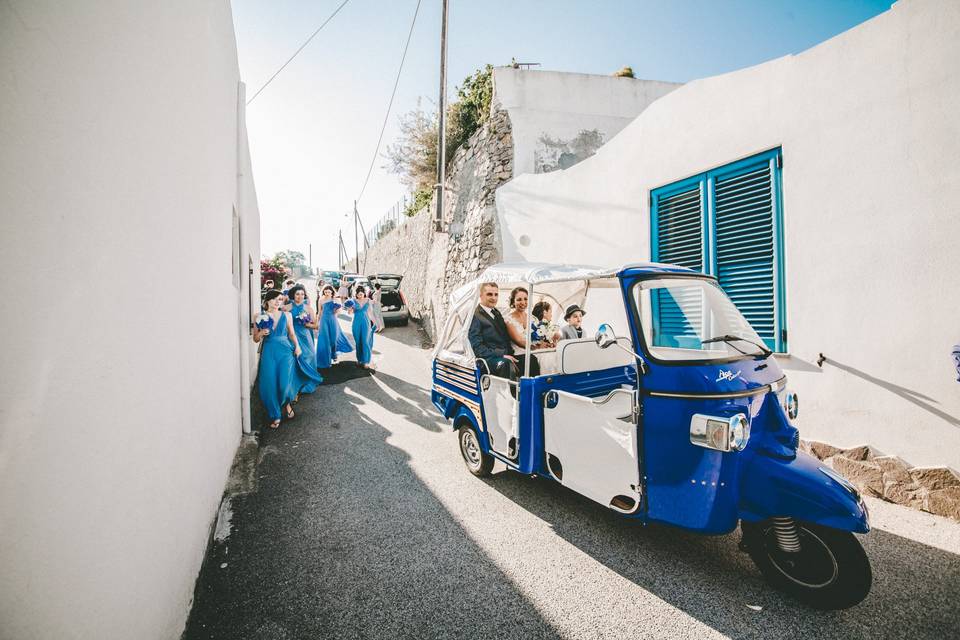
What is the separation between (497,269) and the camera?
4445 mm

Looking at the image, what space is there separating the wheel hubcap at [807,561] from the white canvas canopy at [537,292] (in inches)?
80.7

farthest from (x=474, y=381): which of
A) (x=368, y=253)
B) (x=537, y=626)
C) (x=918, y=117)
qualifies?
(x=368, y=253)

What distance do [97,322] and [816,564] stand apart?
3907mm

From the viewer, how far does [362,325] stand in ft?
31.7

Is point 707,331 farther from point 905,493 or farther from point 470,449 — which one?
point 470,449

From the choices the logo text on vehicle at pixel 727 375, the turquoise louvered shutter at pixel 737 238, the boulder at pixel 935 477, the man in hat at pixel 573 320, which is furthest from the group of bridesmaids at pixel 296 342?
the boulder at pixel 935 477

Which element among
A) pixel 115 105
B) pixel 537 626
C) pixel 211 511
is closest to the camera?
pixel 115 105

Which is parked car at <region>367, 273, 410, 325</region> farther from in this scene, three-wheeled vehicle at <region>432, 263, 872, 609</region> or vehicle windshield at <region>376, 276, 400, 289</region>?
three-wheeled vehicle at <region>432, 263, 872, 609</region>

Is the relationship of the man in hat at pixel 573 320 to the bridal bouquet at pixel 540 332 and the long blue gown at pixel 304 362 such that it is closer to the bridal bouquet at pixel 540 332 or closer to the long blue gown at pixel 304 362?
the bridal bouquet at pixel 540 332

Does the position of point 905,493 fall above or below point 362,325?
below

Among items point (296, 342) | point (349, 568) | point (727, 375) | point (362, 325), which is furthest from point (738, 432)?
point (362, 325)

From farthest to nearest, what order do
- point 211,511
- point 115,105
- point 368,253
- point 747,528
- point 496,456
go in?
1. point 368,253
2. point 496,456
3. point 211,511
4. point 747,528
5. point 115,105

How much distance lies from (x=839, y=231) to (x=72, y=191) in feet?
18.4

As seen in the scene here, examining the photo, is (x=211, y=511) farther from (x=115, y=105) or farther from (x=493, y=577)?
(x=115, y=105)
